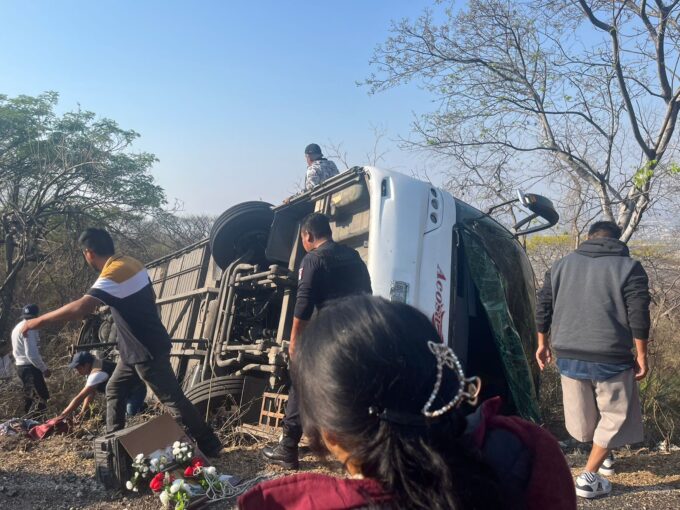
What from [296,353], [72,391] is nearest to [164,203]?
[72,391]

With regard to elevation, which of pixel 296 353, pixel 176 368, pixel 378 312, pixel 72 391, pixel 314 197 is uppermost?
pixel 314 197

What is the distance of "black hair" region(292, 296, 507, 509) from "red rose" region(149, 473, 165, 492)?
2807 mm

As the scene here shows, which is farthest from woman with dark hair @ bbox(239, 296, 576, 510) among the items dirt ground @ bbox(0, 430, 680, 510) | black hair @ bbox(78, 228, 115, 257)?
black hair @ bbox(78, 228, 115, 257)

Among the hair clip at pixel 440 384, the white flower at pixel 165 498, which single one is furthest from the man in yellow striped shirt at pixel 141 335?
the hair clip at pixel 440 384

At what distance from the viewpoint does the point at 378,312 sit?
1.24 meters

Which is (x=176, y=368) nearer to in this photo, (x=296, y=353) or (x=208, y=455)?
(x=208, y=455)

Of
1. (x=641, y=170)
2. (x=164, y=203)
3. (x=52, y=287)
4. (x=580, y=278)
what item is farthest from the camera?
(x=164, y=203)

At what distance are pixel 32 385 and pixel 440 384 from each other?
6.77 metres

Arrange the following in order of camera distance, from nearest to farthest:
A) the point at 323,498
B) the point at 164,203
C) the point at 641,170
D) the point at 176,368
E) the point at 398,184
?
1. the point at 323,498
2. the point at 398,184
3. the point at 176,368
4. the point at 641,170
5. the point at 164,203

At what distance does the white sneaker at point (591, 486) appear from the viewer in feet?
12.5

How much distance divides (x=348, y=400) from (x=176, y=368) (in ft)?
19.5

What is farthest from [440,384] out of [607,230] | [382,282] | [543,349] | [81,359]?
[81,359]

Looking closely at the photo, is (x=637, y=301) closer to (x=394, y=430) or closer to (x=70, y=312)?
(x=394, y=430)

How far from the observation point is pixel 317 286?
14.0 ft
